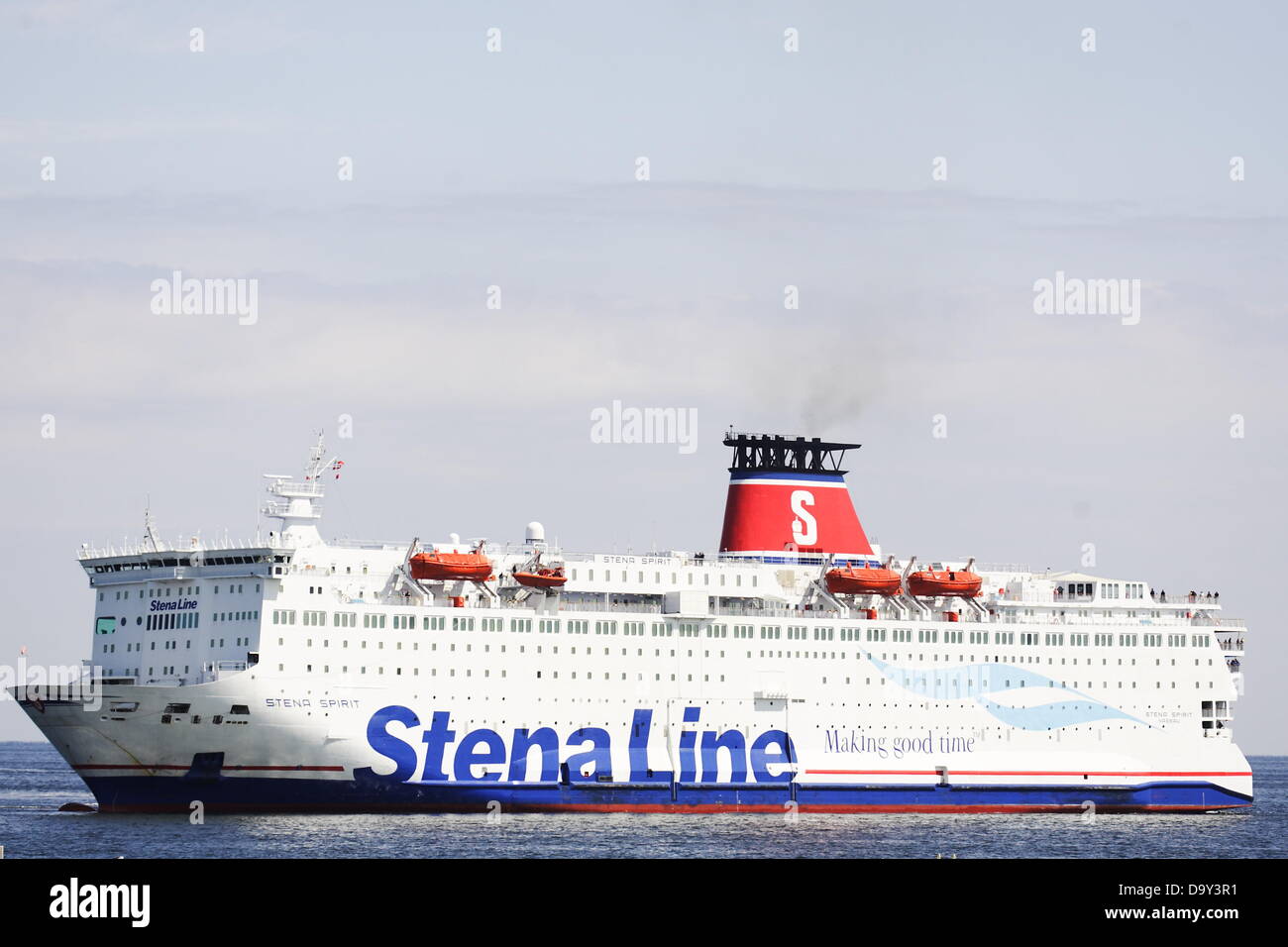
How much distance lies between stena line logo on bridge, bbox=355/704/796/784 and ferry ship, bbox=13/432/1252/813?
0.06 m

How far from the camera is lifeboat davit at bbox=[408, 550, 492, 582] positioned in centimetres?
4788

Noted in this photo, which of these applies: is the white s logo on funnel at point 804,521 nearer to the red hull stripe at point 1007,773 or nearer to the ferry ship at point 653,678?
the ferry ship at point 653,678

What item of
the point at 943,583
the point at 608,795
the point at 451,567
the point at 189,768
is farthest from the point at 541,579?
the point at 943,583

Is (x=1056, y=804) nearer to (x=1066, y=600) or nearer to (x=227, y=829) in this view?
(x=1066, y=600)

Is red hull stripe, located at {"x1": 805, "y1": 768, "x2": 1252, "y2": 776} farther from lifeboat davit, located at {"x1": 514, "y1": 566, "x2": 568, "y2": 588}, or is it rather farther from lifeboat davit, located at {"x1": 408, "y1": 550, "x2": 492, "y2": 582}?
lifeboat davit, located at {"x1": 408, "y1": 550, "x2": 492, "y2": 582}

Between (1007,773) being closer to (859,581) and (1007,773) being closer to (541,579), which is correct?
(859,581)

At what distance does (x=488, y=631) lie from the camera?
48125mm

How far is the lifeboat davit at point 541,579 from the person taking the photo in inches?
1930

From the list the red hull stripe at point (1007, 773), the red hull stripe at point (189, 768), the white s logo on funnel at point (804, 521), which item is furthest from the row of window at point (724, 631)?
the white s logo on funnel at point (804, 521)

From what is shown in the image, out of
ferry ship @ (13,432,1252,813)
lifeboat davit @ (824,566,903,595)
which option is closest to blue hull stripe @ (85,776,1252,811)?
ferry ship @ (13,432,1252,813)

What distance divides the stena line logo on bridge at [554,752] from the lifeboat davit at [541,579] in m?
3.64

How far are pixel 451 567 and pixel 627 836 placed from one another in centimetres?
923
